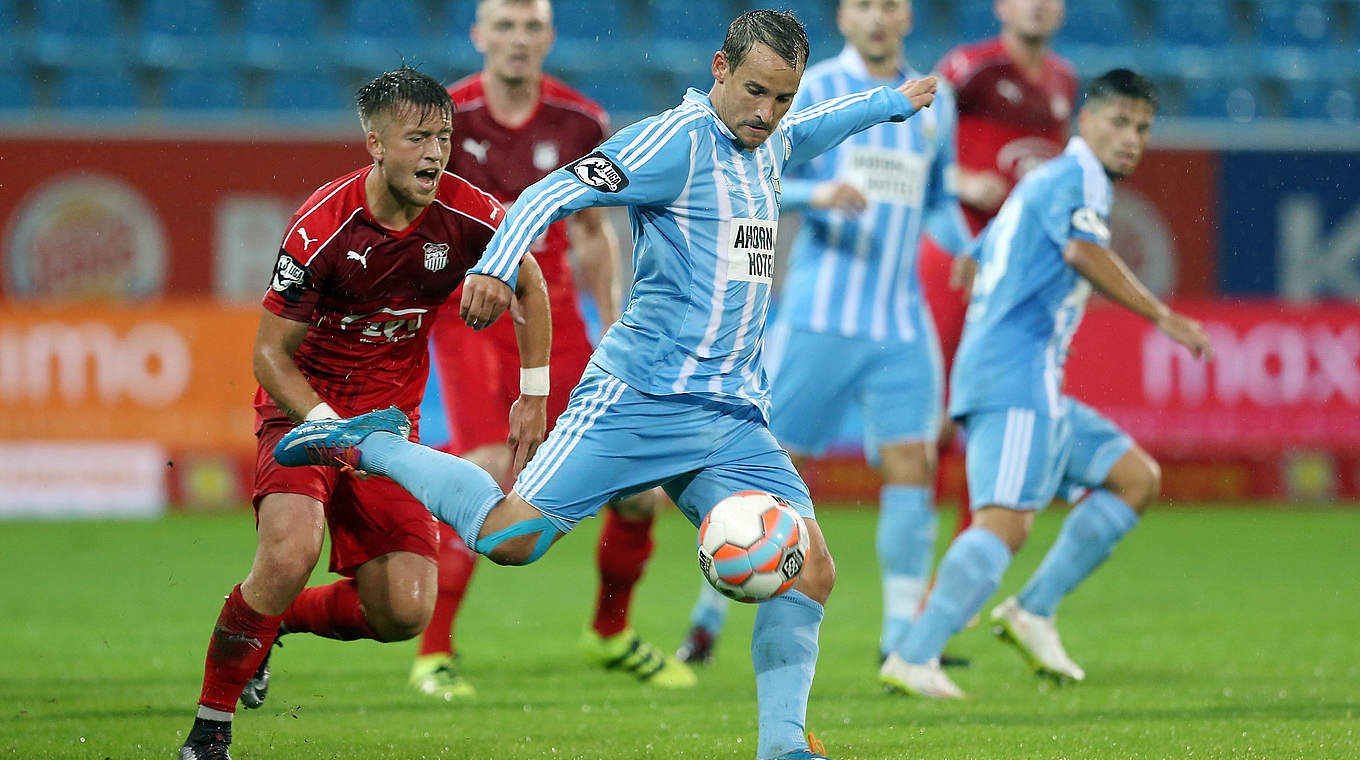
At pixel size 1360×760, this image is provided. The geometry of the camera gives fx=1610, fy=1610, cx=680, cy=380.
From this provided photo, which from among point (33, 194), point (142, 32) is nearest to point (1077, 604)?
point (33, 194)

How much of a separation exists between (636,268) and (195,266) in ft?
30.2

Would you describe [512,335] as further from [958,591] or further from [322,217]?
[958,591]

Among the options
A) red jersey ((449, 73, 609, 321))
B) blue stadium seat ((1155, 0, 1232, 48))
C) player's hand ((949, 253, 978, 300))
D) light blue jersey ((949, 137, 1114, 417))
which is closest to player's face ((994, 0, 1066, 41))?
player's hand ((949, 253, 978, 300))

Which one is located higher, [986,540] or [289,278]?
[289,278]

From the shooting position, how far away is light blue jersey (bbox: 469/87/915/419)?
4012 mm

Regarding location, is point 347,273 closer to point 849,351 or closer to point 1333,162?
Result: point 849,351

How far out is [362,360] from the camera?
4.79 metres

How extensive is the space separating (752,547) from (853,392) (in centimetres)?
284

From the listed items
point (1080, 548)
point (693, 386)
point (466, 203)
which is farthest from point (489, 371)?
point (1080, 548)

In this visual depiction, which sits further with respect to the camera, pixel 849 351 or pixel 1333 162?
pixel 1333 162

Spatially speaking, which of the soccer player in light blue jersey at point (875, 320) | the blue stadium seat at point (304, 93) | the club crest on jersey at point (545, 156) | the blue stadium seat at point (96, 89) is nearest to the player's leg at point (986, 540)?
the soccer player in light blue jersey at point (875, 320)

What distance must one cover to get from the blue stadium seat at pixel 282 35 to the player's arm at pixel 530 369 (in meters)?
10.8

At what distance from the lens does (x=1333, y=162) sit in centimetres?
1326

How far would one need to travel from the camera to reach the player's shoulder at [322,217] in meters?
4.43
